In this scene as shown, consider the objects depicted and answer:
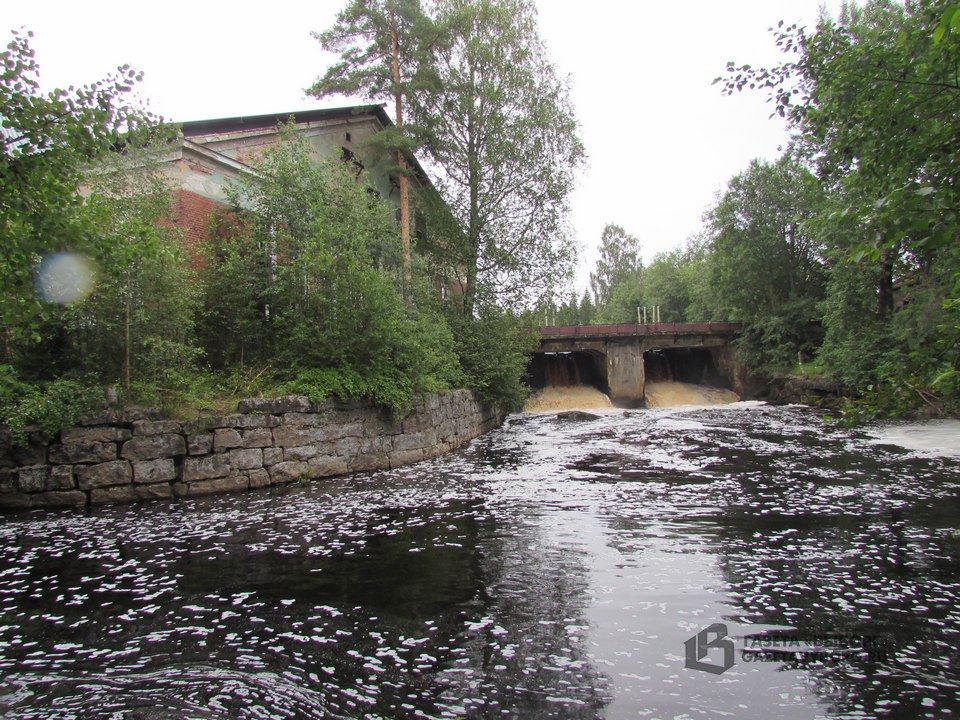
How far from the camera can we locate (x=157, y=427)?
888 cm

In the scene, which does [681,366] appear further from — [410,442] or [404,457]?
[404,457]

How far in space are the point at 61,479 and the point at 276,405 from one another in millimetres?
3109

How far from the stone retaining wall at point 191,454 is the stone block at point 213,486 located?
1 cm

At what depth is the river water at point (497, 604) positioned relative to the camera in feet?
10.5

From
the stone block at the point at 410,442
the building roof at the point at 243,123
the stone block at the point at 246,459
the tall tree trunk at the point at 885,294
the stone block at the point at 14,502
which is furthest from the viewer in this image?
the tall tree trunk at the point at 885,294

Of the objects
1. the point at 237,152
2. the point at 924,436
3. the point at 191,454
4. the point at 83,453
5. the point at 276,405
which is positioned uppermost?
the point at 237,152

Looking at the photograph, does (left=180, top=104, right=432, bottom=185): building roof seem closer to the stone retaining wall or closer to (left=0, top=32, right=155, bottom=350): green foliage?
the stone retaining wall

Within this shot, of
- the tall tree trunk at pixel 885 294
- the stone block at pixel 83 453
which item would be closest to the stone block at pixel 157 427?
the stone block at pixel 83 453

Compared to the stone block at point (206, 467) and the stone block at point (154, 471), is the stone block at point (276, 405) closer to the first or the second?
the stone block at point (206, 467)

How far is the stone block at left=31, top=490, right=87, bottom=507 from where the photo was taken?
8.26 meters

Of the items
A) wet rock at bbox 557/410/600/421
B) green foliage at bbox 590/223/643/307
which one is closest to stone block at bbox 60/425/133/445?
wet rock at bbox 557/410/600/421

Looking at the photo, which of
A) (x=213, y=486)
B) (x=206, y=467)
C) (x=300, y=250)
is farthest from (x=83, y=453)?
(x=300, y=250)

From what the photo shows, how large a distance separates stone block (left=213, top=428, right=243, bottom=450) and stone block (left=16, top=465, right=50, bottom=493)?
7.28 feet

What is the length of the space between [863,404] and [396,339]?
31.7ft
